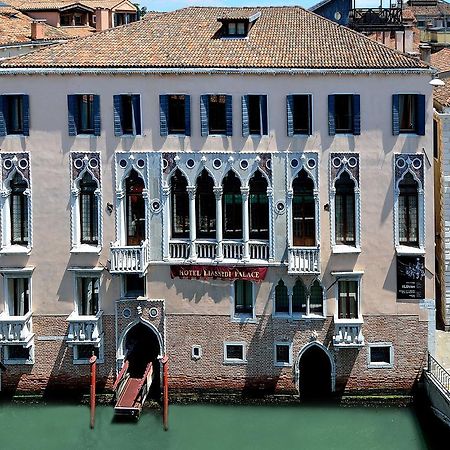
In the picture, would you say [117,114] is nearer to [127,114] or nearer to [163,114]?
[127,114]

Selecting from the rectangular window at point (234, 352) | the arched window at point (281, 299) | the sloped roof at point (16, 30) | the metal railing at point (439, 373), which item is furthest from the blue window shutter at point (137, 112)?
the metal railing at point (439, 373)

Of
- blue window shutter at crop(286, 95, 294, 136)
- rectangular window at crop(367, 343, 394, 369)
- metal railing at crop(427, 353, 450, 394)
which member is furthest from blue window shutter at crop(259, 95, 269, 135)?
metal railing at crop(427, 353, 450, 394)

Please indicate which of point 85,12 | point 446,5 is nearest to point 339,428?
point 85,12

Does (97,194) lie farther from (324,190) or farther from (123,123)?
(324,190)

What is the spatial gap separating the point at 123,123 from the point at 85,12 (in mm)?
27573

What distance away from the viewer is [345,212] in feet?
103

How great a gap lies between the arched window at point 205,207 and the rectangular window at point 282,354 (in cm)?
416

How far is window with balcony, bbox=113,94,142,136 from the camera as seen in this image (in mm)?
31125

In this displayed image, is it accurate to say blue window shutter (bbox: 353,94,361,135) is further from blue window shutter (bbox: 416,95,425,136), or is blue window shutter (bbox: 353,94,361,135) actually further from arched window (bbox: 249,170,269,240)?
arched window (bbox: 249,170,269,240)

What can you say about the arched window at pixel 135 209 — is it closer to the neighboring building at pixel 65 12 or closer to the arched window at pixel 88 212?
the arched window at pixel 88 212

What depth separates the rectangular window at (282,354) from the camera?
31672 millimetres

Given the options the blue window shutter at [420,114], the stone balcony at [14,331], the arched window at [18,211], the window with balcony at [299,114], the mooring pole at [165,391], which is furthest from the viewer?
the arched window at [18,211]

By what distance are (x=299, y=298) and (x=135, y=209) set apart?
6078 millimetres

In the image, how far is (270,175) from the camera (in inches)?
1220
